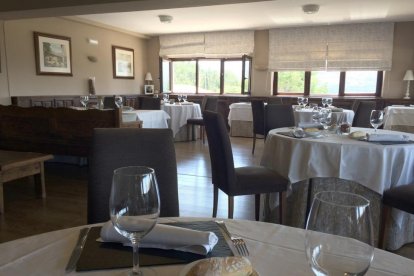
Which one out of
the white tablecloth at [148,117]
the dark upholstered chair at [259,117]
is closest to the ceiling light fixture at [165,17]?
the white tablecloth at [148,117]

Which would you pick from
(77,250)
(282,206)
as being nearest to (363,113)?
(282,206)

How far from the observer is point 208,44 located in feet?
27.7

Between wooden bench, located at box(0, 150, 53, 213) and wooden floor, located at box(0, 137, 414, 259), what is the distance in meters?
0.20

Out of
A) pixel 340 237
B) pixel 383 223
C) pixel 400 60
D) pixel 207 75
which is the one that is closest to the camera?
pixel 340 237

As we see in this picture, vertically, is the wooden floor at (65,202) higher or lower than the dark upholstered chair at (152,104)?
lower

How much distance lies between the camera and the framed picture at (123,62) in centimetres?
805

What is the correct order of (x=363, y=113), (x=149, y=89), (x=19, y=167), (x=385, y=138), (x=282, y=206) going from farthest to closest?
(x=149, y=89) → (x=363, y=113) → (x=19, y=167) → (x=282, y=206) → (x=385, y=138)

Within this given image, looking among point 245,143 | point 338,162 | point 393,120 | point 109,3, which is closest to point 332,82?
point 393,120

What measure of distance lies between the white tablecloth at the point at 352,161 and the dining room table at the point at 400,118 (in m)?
4.20

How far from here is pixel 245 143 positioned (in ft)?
21.6

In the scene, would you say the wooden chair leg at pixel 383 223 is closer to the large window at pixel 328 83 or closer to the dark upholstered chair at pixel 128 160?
the dark upholstered chair at pixel 128 160

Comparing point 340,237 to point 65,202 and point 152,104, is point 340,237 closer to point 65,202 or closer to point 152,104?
point 65,202

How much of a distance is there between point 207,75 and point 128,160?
7.81m

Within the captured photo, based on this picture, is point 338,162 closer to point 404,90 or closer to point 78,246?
point 78,246
